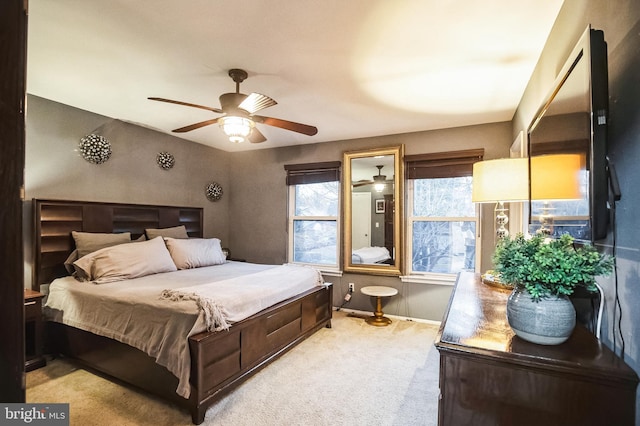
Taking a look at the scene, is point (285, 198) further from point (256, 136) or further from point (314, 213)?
point (256, 136)

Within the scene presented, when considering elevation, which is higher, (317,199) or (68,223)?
(317,199)

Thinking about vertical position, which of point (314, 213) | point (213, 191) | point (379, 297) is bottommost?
point (379, 297)

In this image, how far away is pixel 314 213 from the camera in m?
4.58

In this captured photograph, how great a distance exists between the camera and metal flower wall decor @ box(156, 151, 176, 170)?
4.02 metres

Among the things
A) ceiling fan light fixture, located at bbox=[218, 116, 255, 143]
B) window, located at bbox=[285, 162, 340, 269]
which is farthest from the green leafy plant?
window, located at bbox=[285, 162, 340, 269]

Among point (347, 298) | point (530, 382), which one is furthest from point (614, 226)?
point (347, 298)

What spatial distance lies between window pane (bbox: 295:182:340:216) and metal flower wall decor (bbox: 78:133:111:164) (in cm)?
245

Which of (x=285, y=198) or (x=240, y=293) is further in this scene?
(x=285, y=198)

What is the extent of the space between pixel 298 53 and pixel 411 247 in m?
2.75

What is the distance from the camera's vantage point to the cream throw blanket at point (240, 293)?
208cm

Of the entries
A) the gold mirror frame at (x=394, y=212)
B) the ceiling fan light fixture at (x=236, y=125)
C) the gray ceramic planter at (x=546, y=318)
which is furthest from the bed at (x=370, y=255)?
the gray ceramic planter at (x=546, y=318)

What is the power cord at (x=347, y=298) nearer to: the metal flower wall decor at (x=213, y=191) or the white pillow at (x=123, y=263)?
the white pillow at (x=123, y=263)

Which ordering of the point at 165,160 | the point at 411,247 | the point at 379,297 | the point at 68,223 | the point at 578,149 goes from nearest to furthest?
the point at 578,149 < the point at 68,223 < the point at 379,297 < the point at 411,247 < the point at 165,160

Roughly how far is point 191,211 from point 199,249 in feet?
2.99
